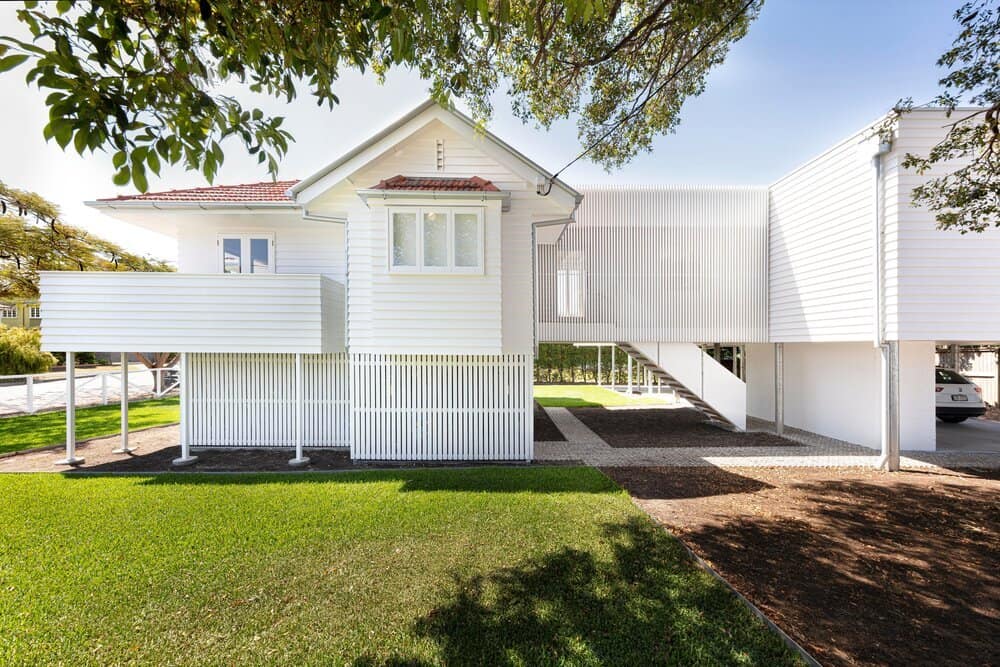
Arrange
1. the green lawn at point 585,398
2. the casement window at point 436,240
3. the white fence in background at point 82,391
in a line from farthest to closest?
1. the green lawn at point 585,398
2. the white fence in background at point 82,391
3. the casement window at point 436,240

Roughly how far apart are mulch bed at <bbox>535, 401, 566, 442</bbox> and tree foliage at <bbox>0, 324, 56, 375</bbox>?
1036 inches

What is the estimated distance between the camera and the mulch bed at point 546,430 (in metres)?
10.3

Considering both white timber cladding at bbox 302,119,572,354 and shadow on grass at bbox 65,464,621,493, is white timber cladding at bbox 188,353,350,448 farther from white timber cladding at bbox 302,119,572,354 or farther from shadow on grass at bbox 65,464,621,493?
shadow on grass at bbox 65,464,621,493

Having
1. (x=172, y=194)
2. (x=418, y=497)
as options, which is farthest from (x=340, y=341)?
(x=172, y=194)

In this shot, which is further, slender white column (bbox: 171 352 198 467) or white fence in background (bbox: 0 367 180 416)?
white fence in background (bbox: 0 367 180 416)

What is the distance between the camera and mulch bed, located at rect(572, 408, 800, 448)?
9750 millimetres

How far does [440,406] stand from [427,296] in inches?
94.0

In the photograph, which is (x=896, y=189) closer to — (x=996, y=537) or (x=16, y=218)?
(x=996, y=537)

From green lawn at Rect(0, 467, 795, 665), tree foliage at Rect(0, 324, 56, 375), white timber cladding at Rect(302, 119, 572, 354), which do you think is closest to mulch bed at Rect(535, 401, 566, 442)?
white timber cladding at Rect(302, 119, 572, 354)

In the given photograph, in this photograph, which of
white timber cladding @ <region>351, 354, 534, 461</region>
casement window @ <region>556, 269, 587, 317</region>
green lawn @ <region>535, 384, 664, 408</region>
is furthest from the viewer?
green lawn @ <region>535, 384, 664, 408</region>

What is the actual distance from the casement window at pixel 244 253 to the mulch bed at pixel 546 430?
8.17 meters

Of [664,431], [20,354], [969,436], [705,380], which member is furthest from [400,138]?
[20,354]

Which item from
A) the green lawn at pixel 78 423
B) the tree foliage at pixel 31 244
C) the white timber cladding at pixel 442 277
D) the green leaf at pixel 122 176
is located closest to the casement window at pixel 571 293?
the white timber cladding at pixel 442 277

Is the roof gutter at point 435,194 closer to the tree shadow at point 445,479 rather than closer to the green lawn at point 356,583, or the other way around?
the tree shadow at point 445,479
